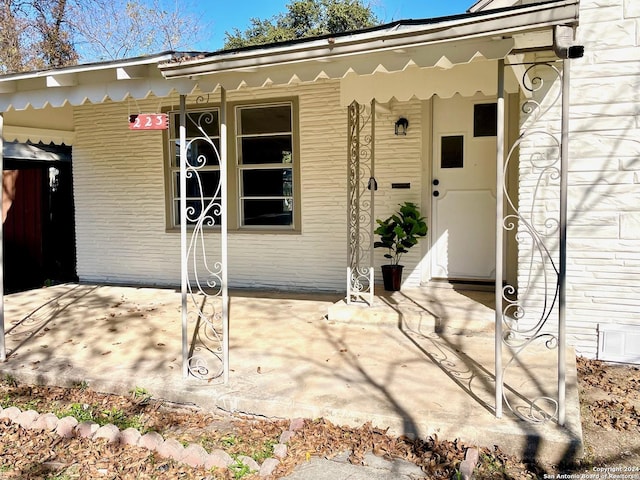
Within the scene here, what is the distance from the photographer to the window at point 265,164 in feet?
22.7

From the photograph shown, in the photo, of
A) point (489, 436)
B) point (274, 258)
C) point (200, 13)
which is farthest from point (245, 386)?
point (200, 13)

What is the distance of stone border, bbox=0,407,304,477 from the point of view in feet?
8.70

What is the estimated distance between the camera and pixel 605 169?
3.96 meters

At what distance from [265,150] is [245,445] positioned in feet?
16.1

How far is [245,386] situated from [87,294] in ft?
15.1

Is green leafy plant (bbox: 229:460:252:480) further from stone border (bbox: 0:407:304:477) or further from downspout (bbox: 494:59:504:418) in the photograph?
downspout (bbox: 494:59:504:418)

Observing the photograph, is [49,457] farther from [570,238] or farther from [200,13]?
[200,13]

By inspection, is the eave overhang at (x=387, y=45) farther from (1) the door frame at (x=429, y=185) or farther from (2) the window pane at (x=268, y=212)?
(2) the window pane at (x=268, y=212)

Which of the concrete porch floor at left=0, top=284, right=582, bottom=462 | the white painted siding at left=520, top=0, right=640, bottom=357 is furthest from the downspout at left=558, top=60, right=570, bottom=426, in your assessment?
the white painted siding at left=520, top=0, right=640, bottom=357

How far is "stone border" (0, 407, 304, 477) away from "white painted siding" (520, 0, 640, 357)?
2748mm

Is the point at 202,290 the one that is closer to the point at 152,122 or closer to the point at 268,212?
the point at 152,122

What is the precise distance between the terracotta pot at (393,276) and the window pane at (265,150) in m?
2.21

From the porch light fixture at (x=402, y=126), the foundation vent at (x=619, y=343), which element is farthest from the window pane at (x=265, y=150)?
the foundation vent at (x=619, y=343)

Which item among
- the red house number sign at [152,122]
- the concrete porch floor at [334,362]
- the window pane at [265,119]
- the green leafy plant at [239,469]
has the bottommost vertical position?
the green leafy plant at [239,469]
